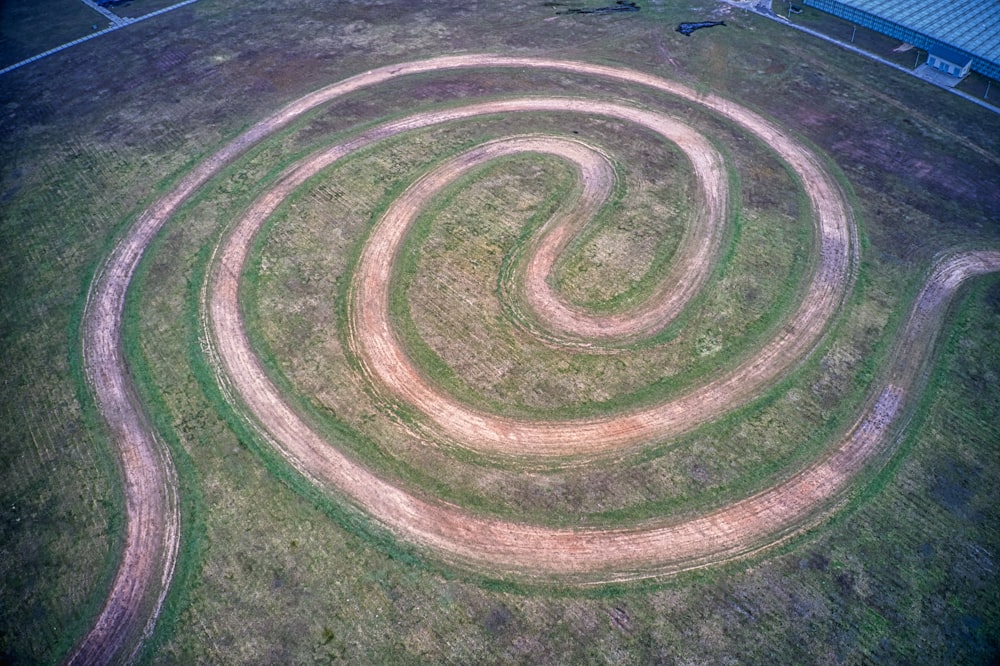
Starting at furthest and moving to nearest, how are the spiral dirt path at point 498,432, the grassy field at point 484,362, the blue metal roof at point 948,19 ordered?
the blue metal roof at point 948,19 → the spiral dirt path at point 498,432 → the grassy field at point 484,362

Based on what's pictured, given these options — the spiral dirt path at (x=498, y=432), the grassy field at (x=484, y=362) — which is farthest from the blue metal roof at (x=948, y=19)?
the spiral dirt path at (x=498, y=432)

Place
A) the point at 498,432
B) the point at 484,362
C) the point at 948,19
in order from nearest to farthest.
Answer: the point at 498,432 < the point at 484,362 < the point at 948,19

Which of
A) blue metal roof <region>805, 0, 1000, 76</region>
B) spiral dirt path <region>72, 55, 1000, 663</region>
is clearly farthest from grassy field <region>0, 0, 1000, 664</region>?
blue metal roof <region>805, 0, 1000, 76</region>

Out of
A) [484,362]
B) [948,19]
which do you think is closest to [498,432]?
[484,362]

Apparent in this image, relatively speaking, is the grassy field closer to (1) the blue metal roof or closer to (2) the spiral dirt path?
(2) the spiral dirt path

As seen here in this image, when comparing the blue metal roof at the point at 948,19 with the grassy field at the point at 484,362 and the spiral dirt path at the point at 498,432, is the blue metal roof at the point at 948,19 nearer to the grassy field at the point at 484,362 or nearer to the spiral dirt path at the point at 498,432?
the grassy field at the point at 484,362

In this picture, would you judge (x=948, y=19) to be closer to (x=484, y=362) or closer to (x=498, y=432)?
(x=484, y=362)

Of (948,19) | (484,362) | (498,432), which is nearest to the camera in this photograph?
(498,432)
